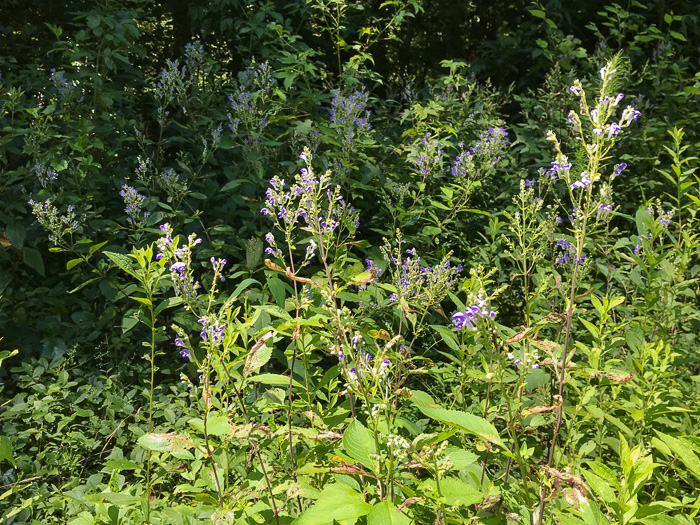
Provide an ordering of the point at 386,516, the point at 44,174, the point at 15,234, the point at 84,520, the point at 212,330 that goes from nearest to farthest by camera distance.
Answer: the point at 386,516
the point at 212,330
the point at 84,520
the point at 15,234
the point at 44,174

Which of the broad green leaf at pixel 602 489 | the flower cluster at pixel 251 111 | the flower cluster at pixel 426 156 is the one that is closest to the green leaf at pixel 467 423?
the broad green leaf at pixel 602 489

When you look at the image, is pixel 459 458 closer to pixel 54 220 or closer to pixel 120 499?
pixel 120 499

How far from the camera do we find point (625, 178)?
4.52 m

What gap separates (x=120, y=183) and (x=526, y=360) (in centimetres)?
299

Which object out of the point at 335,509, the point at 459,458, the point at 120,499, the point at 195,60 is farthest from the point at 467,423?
the point at 195,60

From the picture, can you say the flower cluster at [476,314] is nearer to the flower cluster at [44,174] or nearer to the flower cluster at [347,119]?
the flower cluster at [347,119]

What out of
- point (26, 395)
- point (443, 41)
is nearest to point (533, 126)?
point (443, 41)

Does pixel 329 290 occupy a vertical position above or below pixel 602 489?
above

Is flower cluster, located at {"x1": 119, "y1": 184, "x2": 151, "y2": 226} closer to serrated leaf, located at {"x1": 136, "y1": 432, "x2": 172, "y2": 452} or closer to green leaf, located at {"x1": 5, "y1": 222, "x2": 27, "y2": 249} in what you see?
green leaf, located at {"x1": 5, "y1": 222, "x2": 27, "y2": 249}

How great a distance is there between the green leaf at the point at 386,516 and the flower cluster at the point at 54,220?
2495mm

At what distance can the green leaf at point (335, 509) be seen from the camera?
1.12 metres

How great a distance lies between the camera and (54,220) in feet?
9.43

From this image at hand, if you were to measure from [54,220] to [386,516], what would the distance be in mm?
2580

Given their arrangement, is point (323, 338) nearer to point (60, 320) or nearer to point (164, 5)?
point (60, 320)
